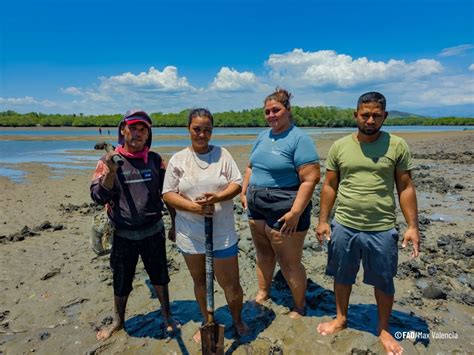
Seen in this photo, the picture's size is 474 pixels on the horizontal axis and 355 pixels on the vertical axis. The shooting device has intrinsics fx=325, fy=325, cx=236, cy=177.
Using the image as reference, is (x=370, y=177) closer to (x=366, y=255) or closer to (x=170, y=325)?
(x=366, y=255)

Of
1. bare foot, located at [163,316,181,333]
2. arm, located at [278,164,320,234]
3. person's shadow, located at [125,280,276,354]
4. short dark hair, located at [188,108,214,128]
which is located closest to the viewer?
short dark hair, located at [188,108,214,128]

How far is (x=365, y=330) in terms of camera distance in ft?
12.3

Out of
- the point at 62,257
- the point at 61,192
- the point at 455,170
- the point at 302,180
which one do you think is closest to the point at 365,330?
the point at 302,180

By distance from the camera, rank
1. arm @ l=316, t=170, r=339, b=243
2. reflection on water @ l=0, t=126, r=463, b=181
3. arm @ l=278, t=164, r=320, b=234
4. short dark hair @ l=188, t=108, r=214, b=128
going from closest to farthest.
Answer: short dark hair @ l=188, t=108, r=214, b=128 → arm @ l=278, t=164, r=320, b=234 → arm @ l=316, t=170, r=339, b=243 → reflection on water @ l=0, t=126, r=463, b=181

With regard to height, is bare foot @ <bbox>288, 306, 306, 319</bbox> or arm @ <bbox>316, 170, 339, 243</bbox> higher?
arm @ <bbox>316, 170, 339, 243</bbox>

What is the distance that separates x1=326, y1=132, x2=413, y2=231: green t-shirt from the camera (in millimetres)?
3064

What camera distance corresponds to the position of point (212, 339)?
324cm

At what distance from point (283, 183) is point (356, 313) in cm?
209

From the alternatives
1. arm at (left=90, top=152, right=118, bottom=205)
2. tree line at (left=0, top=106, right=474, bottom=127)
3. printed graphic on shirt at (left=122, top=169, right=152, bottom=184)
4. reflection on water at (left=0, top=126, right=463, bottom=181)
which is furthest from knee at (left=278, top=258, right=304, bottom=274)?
tree line at (left=0, top=106, right=474, bottom=127)

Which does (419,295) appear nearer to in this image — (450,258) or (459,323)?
(459,323)

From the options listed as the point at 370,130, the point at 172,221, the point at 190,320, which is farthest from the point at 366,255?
the point at 190,320

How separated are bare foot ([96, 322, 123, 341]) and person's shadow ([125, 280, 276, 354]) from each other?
138 mm

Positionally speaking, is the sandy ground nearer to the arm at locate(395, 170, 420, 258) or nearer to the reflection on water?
the arm at locate(395, 170, 420, 258)

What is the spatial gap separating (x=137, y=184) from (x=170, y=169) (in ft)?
1.60
